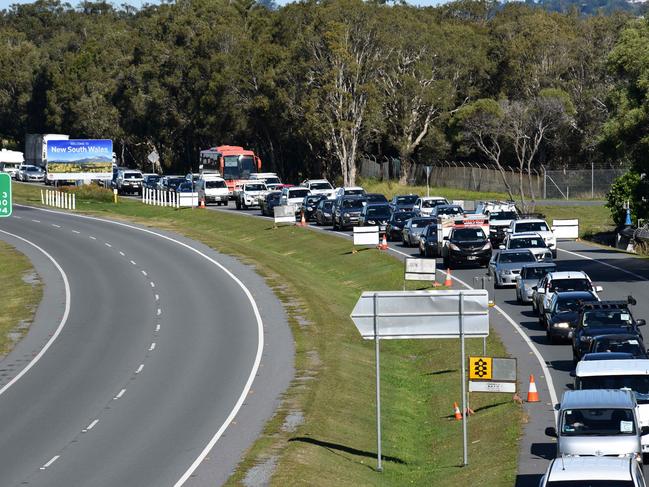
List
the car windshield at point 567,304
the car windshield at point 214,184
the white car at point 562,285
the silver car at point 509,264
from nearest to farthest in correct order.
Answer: the car windshield at point 567,304
the white car at point 562,285
the silver car at point 509,264
the car windshield at point 214,184

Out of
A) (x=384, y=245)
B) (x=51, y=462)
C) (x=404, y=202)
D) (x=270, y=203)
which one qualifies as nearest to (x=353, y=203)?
(x=404, y=202)

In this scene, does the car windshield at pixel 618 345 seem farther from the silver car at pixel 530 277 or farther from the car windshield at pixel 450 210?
the car windshield at pixel 450 210

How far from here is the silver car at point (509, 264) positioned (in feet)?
153

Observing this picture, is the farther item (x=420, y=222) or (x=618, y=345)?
(x=420, y=222)

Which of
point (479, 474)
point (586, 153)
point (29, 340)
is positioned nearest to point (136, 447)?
point (479, 474)

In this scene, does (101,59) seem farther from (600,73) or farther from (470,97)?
(600,73)

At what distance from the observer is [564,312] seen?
35.8m

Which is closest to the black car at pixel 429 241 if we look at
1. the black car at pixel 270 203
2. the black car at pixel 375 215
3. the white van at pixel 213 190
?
the black car at pixel 375 215

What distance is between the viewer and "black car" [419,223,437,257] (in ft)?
181

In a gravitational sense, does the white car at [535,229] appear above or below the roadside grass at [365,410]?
above

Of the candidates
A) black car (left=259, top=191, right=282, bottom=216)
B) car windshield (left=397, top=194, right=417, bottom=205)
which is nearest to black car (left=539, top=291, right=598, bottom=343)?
car windshield (left=397, top=194, right=417, bottom=205)

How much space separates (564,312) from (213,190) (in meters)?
56.7

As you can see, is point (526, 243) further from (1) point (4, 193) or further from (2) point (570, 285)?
(1) point (4, 193)

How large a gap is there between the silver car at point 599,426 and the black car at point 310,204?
54.4 meters
